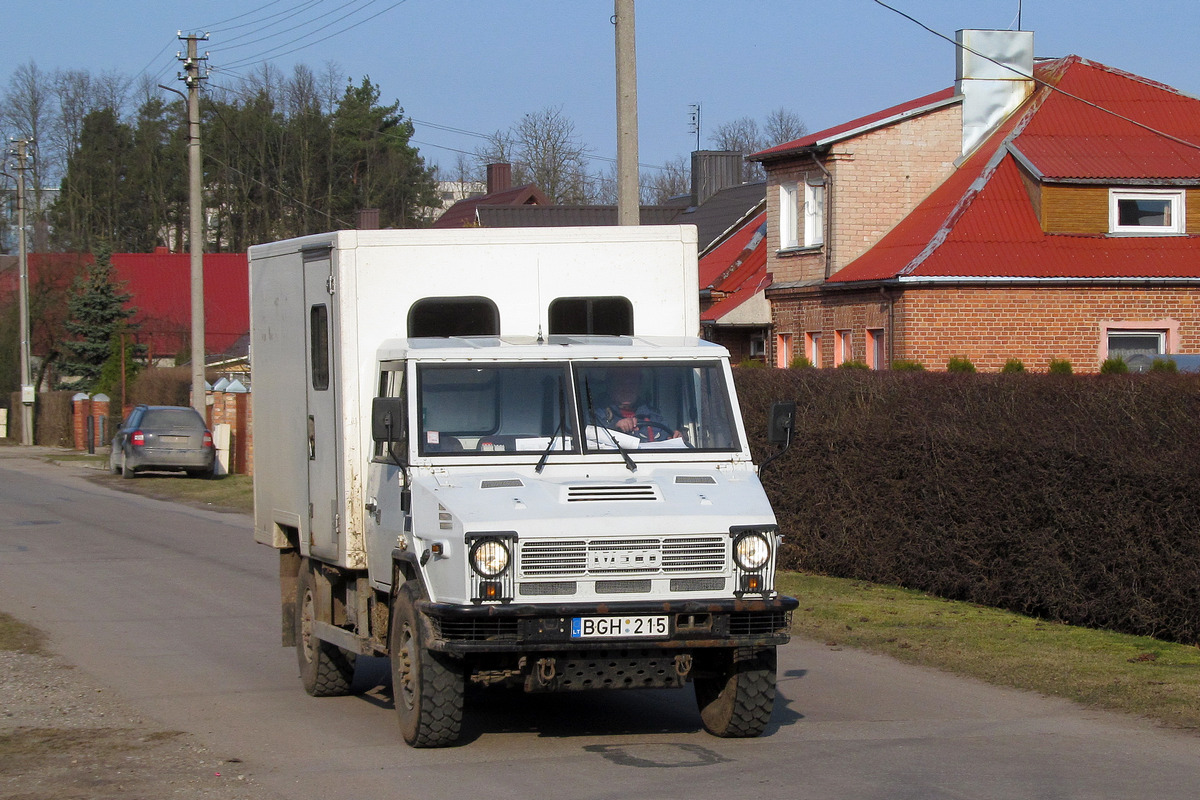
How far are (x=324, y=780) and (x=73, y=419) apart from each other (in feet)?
144

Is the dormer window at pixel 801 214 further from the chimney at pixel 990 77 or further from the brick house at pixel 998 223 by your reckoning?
the chimney at pixel 990 77

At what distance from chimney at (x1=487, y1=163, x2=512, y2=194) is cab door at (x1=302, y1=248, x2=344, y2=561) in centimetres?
5069

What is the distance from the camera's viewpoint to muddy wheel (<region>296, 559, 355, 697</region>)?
9172mm

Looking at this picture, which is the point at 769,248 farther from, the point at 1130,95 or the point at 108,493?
the point at 108,493

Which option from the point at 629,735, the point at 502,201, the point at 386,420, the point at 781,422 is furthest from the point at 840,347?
the point at 502,201

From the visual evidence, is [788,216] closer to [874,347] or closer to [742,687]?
[874,347]

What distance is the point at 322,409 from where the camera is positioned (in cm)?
883

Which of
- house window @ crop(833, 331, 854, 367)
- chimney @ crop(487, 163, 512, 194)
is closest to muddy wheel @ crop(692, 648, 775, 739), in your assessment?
house window @ crop(833, 331, 854, 367)

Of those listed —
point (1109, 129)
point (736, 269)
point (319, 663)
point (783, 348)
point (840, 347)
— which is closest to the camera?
point (319, 663)

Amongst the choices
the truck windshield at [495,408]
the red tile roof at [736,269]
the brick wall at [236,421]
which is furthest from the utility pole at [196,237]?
the truck windshield at [495,408]

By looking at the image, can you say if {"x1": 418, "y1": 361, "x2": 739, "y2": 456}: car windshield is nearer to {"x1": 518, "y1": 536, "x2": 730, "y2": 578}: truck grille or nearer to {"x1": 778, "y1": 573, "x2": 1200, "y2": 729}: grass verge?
{"x1": 518, "y1": 536, "x2": 730, "y2": 578}: truck grille

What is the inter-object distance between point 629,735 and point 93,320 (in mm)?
52271

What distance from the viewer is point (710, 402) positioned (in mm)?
8141

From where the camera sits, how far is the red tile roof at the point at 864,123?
27.5 meters
